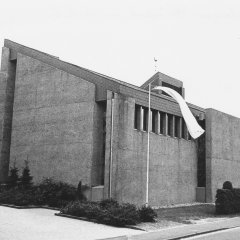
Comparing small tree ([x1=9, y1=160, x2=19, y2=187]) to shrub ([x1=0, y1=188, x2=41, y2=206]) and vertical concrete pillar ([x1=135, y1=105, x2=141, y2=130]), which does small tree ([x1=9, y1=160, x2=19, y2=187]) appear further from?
vertical concrete pillar ([x1=135, y1=105, x2=141, y2=130])

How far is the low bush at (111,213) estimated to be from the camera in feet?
69.5

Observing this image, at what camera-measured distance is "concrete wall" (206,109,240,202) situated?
38.6 meters

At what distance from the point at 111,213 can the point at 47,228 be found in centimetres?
364

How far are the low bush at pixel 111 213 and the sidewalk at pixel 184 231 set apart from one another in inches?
75.9

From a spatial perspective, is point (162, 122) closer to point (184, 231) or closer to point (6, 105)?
point (6, 105)

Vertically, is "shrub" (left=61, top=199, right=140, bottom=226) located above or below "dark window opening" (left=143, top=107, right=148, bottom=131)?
below

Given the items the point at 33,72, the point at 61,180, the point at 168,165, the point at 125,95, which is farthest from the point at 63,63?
the point at 168,165

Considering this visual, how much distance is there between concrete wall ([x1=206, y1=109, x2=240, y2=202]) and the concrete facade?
0.10 metres

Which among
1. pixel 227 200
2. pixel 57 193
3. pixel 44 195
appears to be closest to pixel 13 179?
pixel 44 195

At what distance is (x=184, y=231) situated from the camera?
20156 millimetres

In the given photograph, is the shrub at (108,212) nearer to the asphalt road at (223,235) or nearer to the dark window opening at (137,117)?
the asphalt road at (223,235)

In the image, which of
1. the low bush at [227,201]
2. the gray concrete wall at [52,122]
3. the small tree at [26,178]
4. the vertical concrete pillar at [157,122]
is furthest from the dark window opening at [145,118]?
the small tree at [26,178]

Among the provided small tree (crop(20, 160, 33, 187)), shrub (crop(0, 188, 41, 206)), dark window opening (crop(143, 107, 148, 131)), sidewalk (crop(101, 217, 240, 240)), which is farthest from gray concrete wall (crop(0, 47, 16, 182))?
sidewalk (crop(101, 217, 240, 240))

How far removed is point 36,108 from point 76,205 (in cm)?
1351
